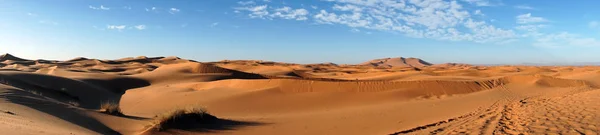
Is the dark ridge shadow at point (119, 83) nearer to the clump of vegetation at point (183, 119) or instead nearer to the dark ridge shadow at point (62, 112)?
the dark ridge shadow at point (62, 112)

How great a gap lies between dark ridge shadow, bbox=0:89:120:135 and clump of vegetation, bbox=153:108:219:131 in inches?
36.5

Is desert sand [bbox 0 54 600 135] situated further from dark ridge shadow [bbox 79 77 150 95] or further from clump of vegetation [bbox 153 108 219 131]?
dark ridge shadow [bbox 79 77 150 95]

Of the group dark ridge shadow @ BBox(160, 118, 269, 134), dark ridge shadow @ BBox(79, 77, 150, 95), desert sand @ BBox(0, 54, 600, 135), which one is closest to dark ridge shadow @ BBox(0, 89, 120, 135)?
desert sand @ BBox(0, 54, 600, 135)

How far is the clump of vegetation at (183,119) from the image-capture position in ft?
30.5

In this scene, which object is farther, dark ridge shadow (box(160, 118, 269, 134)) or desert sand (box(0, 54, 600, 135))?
dark ridge shadow (box(160, 118, 269, 134))

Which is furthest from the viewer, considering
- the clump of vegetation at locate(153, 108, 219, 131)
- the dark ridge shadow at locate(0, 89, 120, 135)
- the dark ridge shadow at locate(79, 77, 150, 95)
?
the dark ridge shadow at locate(79, 77, 150, 95)

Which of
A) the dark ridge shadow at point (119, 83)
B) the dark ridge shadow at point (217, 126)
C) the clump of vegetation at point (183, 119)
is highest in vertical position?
the dark ridge shadow at point (119, 83)

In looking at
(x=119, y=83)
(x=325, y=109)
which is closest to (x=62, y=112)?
(x=325, y=109)

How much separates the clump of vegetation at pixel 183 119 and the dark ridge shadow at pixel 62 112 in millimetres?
926

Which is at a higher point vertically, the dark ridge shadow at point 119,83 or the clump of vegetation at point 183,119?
the dark ridge shadow at point 119,83

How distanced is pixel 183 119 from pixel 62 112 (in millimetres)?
2884

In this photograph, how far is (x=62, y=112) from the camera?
9.98 metres

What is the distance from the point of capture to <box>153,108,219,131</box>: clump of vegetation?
366 inches

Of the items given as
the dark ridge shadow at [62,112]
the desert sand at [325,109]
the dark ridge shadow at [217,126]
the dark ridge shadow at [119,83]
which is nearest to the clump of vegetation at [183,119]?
the dark ridge shadow at [217,126]
